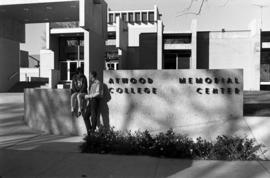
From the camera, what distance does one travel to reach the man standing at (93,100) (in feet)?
32.7

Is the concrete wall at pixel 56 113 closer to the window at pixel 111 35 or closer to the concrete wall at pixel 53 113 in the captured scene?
the concrete wall at pixel 53 113

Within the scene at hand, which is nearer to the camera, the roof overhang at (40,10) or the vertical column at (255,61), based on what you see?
the roof overhang at (40,10)

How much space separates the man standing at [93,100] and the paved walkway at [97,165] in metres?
1.04

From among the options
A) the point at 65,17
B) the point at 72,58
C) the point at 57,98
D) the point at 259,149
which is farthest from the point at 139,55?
the point at 259,149

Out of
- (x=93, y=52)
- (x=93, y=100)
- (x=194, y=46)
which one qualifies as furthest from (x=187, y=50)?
(x=93, y=100)

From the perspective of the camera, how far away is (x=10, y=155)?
8.01m

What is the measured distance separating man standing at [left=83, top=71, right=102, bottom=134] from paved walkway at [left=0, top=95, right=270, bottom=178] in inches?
40.9

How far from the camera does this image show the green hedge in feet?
25.9

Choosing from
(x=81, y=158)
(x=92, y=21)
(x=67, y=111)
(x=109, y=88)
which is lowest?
(x=81, y=158)

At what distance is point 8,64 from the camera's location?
26.5 meters

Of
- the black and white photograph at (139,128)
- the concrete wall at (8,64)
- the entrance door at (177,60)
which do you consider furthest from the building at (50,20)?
the entrance door at (177,60)

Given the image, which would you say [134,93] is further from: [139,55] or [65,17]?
[139,55]

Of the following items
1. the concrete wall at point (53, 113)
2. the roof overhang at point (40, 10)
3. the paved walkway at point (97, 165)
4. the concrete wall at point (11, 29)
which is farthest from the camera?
the concrete wall at point (11, 29)

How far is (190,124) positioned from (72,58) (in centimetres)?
3315
